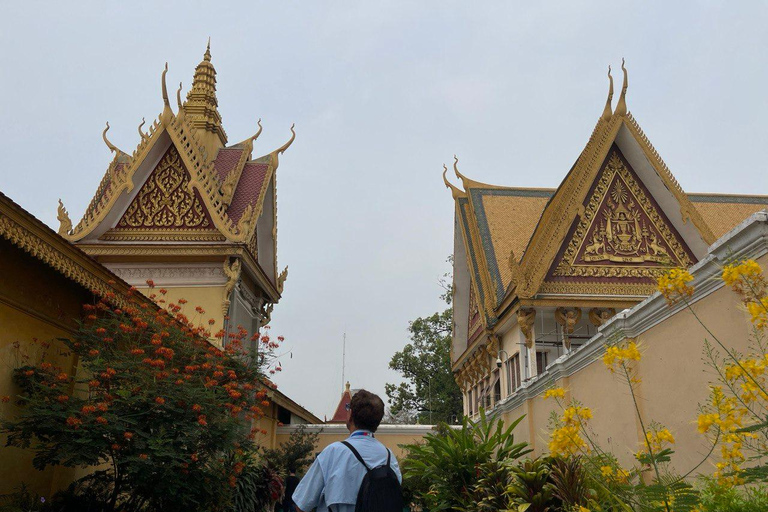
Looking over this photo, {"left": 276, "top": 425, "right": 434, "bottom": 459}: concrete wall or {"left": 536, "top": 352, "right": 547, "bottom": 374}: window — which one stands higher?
{"left": 536, "top": 352, "right": 547, "bottom": 374}: window

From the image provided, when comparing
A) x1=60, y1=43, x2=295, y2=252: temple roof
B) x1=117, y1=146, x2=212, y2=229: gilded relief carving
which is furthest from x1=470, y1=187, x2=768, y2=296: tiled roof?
x1=117, y1=146, x2=212, y2=229: gilded relief carving

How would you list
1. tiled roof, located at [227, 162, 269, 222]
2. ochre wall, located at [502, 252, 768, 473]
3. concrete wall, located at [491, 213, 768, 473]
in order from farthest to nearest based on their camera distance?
tiled roof, located at [227, 162, 269, 222], ochre wall, located at [502, 252, 768, 473], concrete wall, located at [491, 213, 768, 473]

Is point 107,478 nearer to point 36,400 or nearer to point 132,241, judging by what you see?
point 36,400

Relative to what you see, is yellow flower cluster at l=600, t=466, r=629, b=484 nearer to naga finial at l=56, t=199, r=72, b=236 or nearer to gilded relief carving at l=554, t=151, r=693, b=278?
gilded relief carving at l=554, t=151, r=693, b=278

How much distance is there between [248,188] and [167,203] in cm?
213

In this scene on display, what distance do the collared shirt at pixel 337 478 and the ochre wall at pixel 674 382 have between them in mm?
1689

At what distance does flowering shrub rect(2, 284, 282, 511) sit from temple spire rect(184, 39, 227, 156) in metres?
10.3

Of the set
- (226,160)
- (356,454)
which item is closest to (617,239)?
(226,160)

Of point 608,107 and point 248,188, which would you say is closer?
point 608,107

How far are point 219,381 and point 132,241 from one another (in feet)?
21.5

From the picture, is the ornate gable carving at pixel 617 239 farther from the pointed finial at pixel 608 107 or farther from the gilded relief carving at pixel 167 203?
the gilded relief carving at pixel 167 203

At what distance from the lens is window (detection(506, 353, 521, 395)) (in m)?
13.1

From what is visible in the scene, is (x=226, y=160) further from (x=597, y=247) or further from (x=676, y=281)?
(x=676, y=281)

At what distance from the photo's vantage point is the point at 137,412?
19.8 feet
